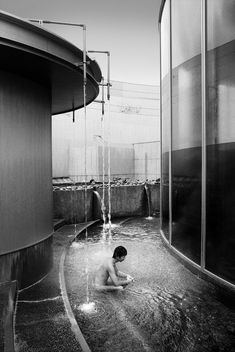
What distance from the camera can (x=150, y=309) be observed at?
4551 mm

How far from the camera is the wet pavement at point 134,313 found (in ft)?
Answer: 11.6

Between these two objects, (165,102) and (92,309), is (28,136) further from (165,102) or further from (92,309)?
(165,102)

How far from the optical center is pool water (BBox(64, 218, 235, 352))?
3.61m

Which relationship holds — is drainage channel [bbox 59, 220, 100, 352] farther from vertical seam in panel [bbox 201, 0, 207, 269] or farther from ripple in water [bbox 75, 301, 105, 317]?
vertical seam in panel [bbox 201, 0, 207, 269]

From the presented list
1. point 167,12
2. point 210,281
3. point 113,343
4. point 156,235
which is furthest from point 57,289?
point 167,12

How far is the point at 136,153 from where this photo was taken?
2270cm

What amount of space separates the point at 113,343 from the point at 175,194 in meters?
4.15

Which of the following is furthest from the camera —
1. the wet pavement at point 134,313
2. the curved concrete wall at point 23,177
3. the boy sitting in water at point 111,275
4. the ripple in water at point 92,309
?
the boy sitting in water at point 111,275

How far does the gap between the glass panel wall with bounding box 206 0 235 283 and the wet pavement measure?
723 mm

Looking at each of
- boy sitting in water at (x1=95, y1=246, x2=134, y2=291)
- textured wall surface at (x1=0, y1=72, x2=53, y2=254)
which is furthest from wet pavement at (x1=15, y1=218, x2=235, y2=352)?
textured wall surface at (x1=0, y1=72, x2=53, y2=254)

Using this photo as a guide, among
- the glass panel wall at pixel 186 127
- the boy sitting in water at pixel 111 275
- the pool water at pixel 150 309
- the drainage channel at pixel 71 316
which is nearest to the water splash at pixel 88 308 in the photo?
the pool water at pixel 150 309

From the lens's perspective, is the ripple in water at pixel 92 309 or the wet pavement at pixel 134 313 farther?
the ripple in water at pixel 92 309

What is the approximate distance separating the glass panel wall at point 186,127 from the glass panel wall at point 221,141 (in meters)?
0.43

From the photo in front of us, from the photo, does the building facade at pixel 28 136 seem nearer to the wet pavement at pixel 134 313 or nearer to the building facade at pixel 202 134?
the wet pavement at pixel 134 313
